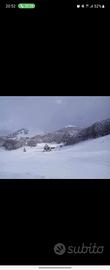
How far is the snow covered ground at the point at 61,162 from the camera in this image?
1.64 metres

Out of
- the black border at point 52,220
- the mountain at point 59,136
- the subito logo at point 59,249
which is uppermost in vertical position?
the mountain at point 59,136

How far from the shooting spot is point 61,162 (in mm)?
1661

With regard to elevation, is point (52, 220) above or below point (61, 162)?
below

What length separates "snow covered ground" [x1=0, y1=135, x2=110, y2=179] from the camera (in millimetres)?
1641
